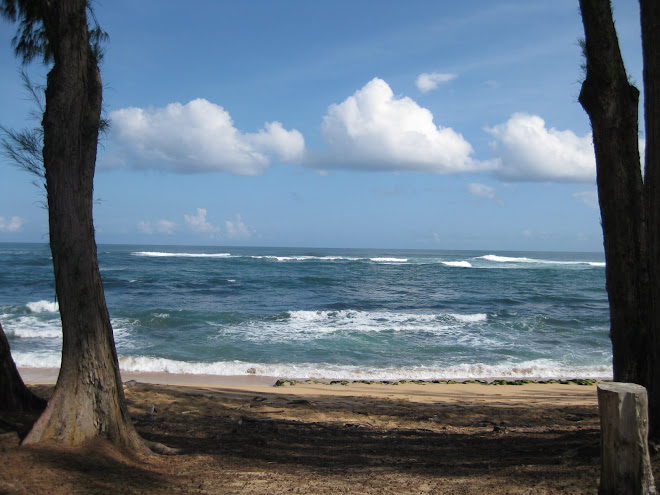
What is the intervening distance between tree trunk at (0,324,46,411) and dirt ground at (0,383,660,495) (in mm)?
300

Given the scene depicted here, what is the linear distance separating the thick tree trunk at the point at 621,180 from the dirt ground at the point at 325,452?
0.94 meters

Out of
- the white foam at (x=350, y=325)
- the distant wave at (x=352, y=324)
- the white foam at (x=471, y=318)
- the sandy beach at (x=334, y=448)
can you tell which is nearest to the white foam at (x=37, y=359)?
the white foam at (x=350, y=325)

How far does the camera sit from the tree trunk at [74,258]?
156 inches

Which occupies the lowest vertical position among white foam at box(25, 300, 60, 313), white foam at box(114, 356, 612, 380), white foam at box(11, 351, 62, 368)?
white foam at box(114, 356, 612, 380)

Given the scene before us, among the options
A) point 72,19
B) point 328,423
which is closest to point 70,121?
point 72,19

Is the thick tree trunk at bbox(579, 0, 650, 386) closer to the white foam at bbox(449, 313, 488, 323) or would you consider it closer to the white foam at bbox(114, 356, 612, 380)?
the white foam at bbox(114, 356, 612, 380)

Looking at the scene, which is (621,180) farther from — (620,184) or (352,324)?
(352,324)

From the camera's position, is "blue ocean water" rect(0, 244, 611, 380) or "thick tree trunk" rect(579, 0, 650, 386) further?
"blue ocean water" rect(0, 244, 611, 380)

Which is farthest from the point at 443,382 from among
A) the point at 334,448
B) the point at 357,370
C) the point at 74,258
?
the point at 74,258

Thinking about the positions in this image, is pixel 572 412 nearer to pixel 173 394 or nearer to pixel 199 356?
pixel 173 394

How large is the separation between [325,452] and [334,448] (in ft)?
0.60

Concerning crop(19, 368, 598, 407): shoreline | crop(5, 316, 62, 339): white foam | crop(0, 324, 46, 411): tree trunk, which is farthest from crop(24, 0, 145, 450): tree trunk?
crop(5, 316, 62, 339): white foam

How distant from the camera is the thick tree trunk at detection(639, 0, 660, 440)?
348 centimetres

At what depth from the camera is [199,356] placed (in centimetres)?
1245
